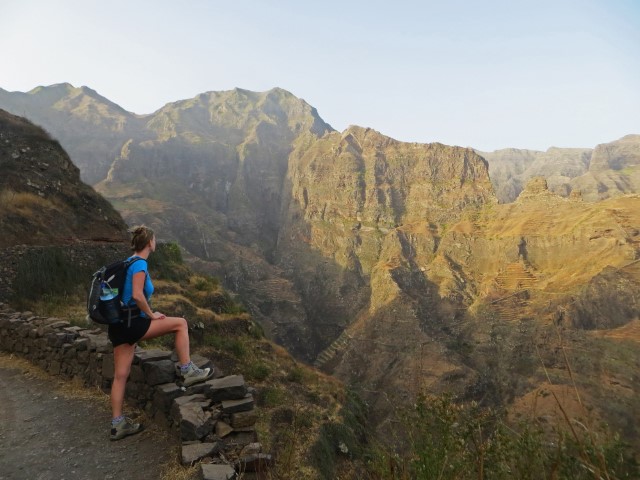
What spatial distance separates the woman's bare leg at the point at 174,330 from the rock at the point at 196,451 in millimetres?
1288

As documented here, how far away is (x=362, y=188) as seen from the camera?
4712 inches

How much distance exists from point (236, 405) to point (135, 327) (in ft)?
6.26

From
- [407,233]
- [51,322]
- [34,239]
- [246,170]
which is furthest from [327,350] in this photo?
[246,170]

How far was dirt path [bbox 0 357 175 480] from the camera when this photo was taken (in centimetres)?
536

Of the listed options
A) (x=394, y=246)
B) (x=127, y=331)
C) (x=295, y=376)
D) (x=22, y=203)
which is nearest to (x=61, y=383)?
(x=127, y=331)

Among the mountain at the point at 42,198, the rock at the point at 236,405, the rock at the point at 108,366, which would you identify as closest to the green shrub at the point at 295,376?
the rock at the point at 108,366

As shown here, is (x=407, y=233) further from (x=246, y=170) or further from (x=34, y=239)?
(x=34, y=239)

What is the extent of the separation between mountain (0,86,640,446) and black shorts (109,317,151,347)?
104 ft

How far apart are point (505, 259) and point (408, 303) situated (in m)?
24.5

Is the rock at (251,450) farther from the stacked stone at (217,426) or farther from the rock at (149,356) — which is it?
the rock at (149,356)

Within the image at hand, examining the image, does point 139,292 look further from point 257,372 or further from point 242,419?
point 257,372

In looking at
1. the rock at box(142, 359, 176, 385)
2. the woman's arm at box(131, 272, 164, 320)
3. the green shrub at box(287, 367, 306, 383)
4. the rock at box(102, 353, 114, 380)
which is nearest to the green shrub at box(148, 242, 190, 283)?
the green shrub at box(287, 367, 306, 383)

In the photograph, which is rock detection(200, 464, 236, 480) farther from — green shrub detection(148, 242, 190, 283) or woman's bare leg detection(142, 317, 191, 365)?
green shrub detection(148, 242, 190, 283)

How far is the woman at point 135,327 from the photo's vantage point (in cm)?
536
